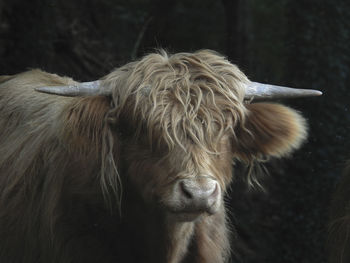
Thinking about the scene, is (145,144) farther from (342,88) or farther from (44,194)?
(342,88)

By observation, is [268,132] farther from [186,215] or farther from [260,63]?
[260,63]

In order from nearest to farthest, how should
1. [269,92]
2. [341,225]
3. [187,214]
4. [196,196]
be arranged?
[196,196]
[187,214]
[269,92]
[341,225]

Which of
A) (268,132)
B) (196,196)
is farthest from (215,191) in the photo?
(268,132)

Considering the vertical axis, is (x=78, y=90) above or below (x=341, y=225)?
above

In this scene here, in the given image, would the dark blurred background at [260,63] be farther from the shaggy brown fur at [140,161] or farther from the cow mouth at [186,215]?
the cow mouth at [186,215]

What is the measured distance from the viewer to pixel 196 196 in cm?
398

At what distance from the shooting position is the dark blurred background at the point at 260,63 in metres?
7.41

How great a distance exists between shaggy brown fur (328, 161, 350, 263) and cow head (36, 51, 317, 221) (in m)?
0.62

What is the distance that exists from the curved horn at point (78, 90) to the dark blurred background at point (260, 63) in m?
3.13

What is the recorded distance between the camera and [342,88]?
7473 millimetres

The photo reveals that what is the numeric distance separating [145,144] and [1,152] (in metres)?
1.51

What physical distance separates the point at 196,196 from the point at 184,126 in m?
0.52

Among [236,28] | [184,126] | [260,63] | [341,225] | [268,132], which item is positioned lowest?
[260,63]

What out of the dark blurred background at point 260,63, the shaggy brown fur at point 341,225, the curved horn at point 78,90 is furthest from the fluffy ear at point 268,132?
the dark blurred background at point 260,63
